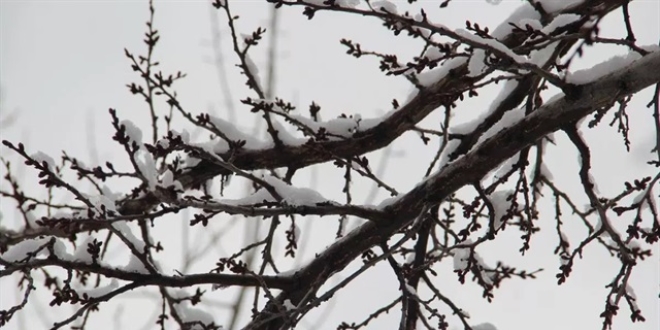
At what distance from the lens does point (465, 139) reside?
3580 millimetres

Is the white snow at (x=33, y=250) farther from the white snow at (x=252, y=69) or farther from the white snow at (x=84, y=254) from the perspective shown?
the white snow at (x=252, y=69)

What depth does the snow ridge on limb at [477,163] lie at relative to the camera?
7.80ft

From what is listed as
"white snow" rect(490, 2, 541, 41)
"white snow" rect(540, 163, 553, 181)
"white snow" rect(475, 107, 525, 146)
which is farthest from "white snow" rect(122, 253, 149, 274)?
"white snow" rect(540, 163, 553, 181)

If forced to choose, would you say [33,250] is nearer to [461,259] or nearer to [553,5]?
[461,259]

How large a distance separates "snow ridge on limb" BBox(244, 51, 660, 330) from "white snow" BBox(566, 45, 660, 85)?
0.09 feet

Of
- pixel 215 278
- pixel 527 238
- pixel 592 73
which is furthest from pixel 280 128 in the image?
Result: pixel 592 73

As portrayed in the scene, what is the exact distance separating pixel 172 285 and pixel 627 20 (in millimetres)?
2366

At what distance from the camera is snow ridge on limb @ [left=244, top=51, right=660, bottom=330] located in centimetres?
238

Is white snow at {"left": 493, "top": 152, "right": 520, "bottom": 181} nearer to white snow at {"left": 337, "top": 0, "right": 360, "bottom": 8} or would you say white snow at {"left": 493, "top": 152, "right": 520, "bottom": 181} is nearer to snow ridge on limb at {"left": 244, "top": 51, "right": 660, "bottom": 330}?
snow ridge on limb at {"left": 244, "top": 51, "right": 660, "bottom": 330}

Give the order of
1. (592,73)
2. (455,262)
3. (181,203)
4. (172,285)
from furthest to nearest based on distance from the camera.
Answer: (455,262) < (172,285) < (592,73) < (181,203)

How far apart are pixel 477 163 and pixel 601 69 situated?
0.65 m

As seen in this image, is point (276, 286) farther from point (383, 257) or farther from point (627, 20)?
point (627, 20)

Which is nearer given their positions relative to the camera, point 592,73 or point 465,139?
point 592,73

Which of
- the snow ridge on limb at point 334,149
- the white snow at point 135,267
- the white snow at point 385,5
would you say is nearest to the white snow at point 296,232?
the snow ridge on limb at point 334,149
